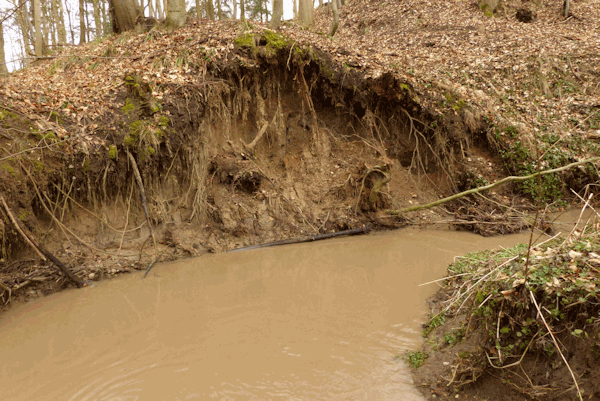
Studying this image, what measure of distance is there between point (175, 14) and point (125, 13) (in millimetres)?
2022

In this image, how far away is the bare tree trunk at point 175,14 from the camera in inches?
389

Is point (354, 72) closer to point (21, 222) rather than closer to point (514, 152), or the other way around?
point (514, 152)

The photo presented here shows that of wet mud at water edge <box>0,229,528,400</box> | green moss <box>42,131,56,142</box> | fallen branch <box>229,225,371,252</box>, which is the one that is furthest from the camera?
fallen branch <box>229,225,371,252</box>

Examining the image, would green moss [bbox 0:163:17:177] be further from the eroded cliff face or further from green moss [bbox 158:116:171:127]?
green moss [bbox 158:116:171:127]

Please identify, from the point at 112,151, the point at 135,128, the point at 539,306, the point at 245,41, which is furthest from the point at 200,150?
the point at 539,306

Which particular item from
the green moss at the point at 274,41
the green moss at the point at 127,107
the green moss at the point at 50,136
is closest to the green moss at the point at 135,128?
the green moss at the point at 127,107

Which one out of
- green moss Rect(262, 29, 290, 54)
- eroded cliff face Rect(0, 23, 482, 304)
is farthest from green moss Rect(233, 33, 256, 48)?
green moss Rect(262, 29, 290, 54)

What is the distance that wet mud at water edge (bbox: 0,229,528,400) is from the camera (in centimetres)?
361

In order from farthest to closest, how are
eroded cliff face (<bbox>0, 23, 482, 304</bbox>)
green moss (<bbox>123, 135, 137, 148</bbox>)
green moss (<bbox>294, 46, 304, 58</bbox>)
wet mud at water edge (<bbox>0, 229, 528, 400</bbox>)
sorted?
green moss (<bbox>294, 46, 304, 58</bbox>), green moss (<bbox>123, 135, 137, 148</bbox>), eroded cliff face (<bbox>0, 23, 482, 304</bbox>), wet mud at water edge (<bbox>0, 229, 528, 400</bbox>)

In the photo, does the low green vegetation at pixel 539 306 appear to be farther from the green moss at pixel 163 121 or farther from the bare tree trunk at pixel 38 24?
the bare tree trunk at pixel 38 24

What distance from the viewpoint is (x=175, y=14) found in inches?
390

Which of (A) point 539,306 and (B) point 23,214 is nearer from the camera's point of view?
(A) point 539,306

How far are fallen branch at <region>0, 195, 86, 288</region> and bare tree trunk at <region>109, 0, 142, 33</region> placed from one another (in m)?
7.63

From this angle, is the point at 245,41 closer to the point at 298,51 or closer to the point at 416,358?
the point at 298,51
